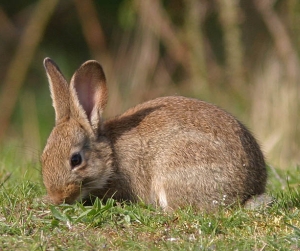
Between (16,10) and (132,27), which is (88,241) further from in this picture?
(16,10)

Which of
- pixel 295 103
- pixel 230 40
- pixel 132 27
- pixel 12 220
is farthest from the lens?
pixel 132 27

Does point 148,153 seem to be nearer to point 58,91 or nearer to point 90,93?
point 90,93

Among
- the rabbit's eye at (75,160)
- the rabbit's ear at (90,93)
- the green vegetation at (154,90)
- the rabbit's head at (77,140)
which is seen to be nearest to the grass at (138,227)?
the green vegetation at (154,90)

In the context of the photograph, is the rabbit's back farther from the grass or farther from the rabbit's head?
the grass

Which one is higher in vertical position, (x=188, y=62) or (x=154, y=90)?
(x=188, y=62)

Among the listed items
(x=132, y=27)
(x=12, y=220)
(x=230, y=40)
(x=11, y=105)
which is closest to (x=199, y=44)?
(x=230, y=40)

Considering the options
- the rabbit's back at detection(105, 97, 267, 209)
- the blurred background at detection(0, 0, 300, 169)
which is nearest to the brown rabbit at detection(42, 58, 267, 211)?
the rabbit's back at detection(105, 97, 267, 209)

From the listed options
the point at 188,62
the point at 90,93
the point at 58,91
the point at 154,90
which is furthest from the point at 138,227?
the point at 188,62

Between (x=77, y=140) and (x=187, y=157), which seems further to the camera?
(x=77, y=140)

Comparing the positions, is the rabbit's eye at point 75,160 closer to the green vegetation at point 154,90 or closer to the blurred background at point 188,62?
the green vegetation at point 154,90
